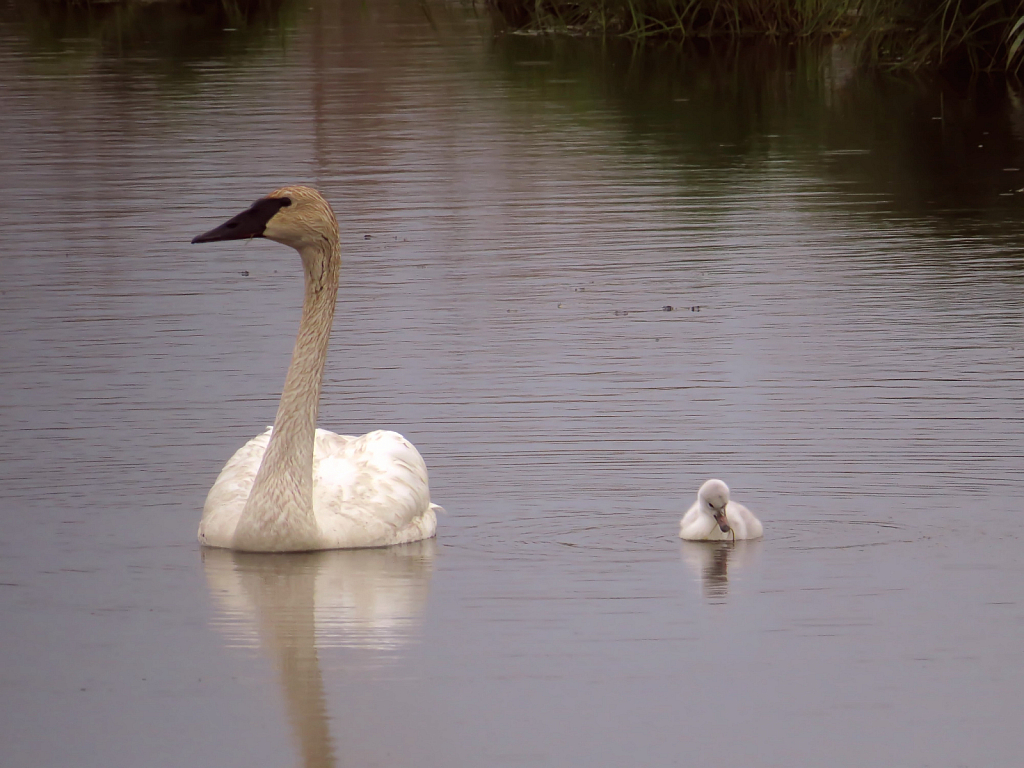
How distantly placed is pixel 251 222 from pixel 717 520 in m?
1.98

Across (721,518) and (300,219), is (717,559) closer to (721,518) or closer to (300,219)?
(721,518)

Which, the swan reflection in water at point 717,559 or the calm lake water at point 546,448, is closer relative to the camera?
the calm lake water at point 546,448

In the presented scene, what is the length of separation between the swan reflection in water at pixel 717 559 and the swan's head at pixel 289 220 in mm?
1771

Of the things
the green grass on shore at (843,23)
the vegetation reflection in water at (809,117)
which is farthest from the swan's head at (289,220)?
the green grass on shore at (843,23)

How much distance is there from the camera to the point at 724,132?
813 inches

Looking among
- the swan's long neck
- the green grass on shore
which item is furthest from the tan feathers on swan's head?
the green grass on shore

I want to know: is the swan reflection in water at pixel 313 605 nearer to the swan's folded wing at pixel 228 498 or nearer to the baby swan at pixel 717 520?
the swan's folded wing at pixel 228 498

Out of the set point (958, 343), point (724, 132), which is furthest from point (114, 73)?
point (958, 343)

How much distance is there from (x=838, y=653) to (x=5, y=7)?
41828mm

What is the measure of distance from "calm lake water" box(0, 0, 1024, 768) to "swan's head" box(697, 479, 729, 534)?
0.16 meters

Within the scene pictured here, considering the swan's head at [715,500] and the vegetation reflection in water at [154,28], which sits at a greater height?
the swan's head at [715,500]

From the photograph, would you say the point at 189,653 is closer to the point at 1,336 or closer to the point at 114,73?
the point at 1,336

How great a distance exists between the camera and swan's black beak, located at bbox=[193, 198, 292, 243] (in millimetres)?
7191

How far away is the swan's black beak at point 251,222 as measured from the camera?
7191 millimetres
